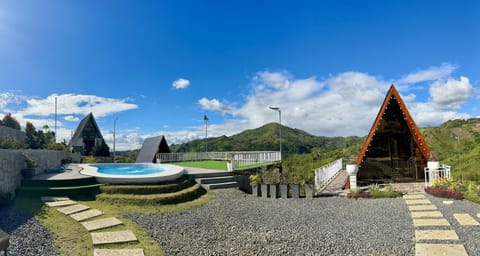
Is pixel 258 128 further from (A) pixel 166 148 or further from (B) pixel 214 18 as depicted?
(B) pixel 214 18

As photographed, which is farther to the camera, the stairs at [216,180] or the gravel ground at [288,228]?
the stairs at [216,180]

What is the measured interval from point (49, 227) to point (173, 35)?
39.3 feet

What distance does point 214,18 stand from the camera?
15.6m

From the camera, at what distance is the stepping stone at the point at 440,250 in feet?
16.2

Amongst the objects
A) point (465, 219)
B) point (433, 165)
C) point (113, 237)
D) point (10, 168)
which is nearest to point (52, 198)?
point (10, 168)

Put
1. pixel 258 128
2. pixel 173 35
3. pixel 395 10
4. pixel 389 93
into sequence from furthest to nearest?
pixel 258 128
pixel 173 35
pixel 389 93
pixel 395 10

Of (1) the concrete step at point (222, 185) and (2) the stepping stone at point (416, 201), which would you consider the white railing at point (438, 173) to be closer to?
(2) the stepping stone at point (416, 201)

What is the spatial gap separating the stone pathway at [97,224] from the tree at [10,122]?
53.4 ft

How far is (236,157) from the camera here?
660 inches

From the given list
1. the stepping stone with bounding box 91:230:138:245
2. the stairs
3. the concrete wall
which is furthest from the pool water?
the stepping stone with bounding box 91:230:138:245

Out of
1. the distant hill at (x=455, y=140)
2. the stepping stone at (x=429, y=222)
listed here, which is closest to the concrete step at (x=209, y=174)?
the stepping stone at (x=429, y=222)

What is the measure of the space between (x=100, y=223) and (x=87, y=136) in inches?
1240

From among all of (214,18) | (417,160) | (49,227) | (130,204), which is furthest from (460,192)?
(214,18)

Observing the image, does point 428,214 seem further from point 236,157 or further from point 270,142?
point 270,142
